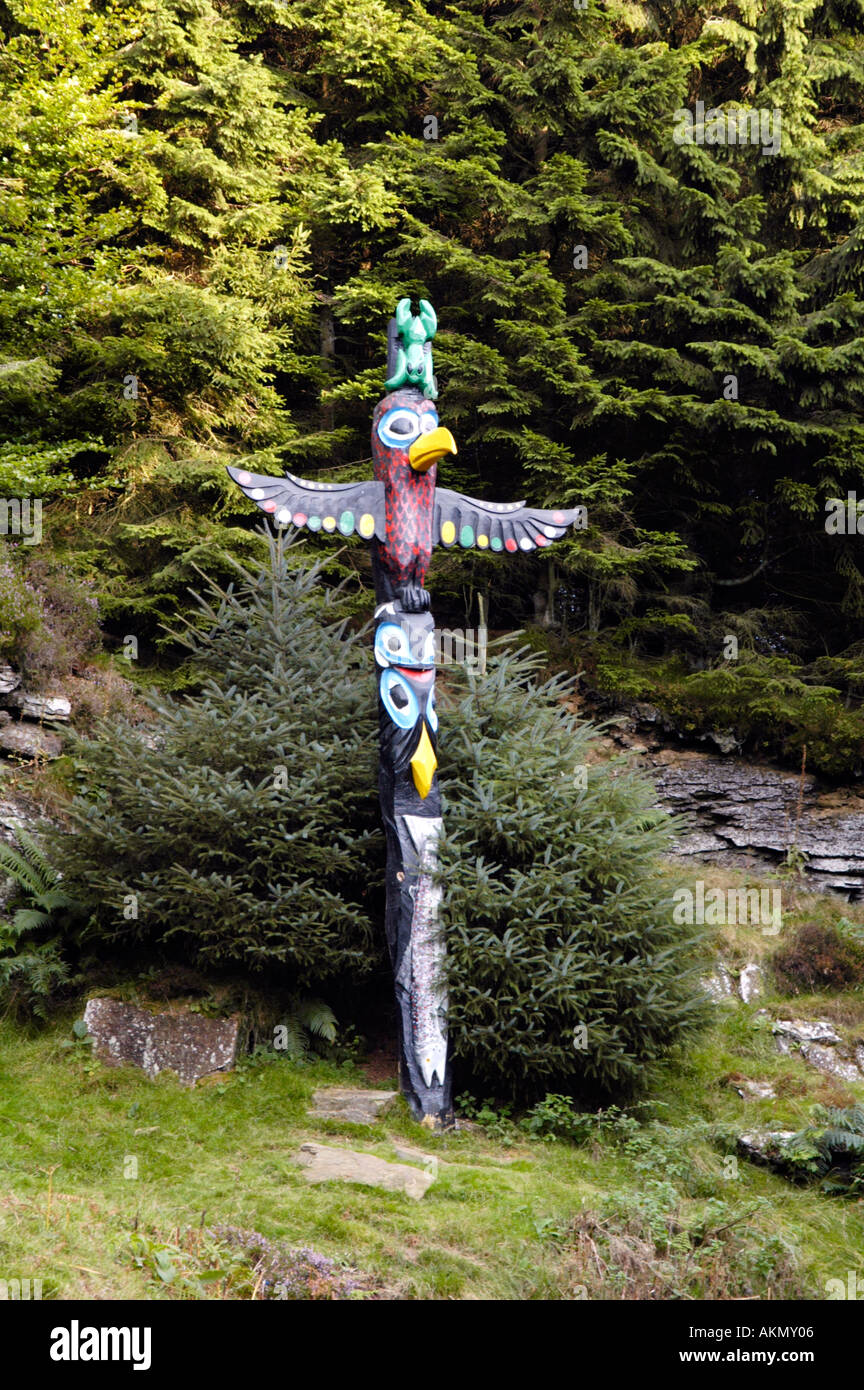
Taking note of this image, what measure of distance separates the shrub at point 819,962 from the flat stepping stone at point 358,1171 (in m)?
4.75

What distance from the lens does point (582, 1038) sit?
7.14 m

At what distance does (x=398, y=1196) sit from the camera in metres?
6.07

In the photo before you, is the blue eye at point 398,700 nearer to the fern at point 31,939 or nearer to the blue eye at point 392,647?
the blue eye at point 392,647

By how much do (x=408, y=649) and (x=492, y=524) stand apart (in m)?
1.30

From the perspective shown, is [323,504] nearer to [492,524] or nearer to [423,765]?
[492,524]

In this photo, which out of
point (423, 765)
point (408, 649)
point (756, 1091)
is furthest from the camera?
point (756, 1091)

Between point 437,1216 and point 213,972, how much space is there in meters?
2.86

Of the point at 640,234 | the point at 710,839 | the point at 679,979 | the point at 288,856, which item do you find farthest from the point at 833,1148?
the point at 640,234

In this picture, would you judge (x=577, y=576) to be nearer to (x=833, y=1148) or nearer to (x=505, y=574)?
(x=505, y=574)

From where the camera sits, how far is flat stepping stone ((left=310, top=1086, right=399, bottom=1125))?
7266mm

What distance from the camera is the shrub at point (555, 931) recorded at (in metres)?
7.25

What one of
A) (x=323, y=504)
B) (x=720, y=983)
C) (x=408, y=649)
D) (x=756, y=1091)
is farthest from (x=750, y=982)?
(x=323, y=504)

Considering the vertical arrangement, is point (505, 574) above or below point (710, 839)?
above

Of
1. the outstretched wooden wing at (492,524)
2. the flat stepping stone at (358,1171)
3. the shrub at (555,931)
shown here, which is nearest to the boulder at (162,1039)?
the flat stepping stone at (358,1171)
